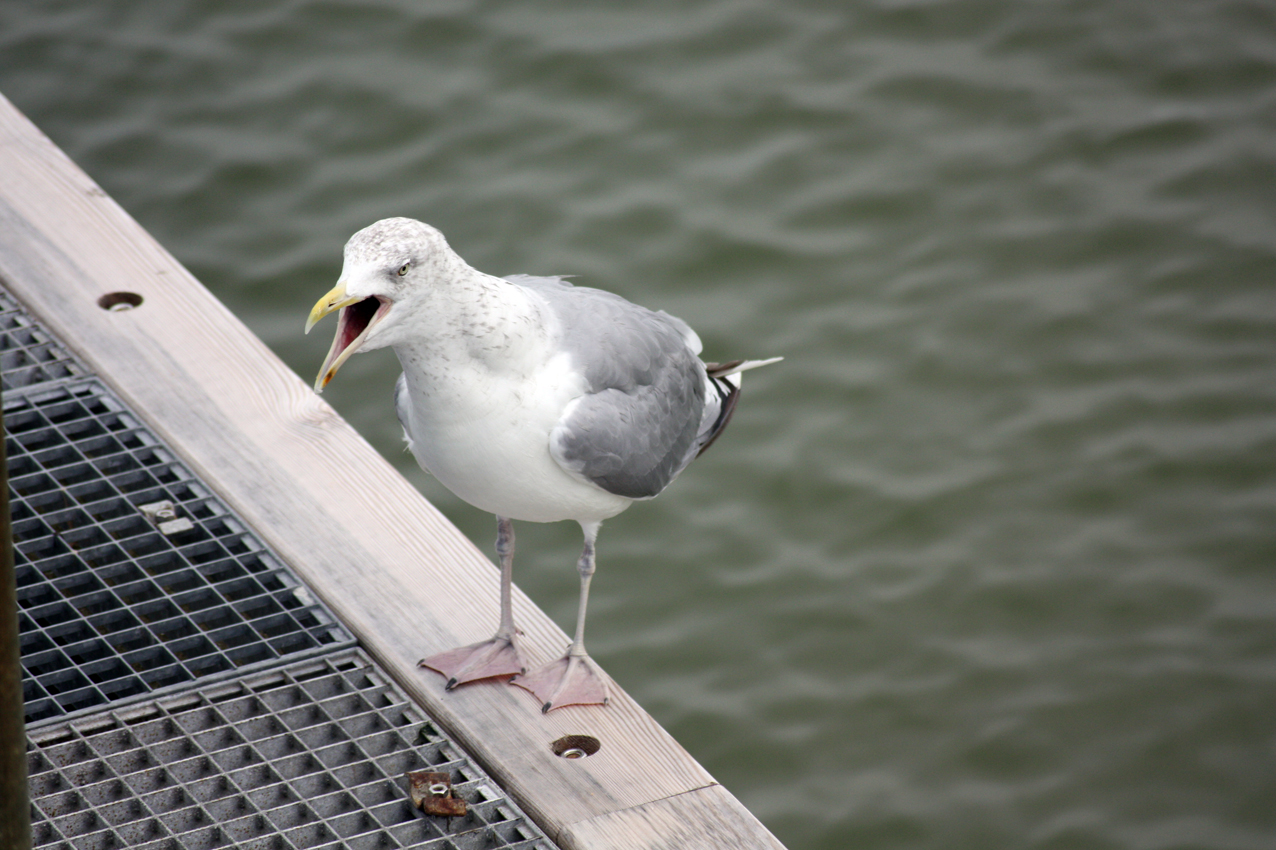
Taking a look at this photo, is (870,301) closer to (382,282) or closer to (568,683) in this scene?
(568,683)

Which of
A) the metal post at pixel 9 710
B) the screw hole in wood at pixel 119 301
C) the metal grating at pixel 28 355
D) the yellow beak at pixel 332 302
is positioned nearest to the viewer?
the metal post at pixel 9 710

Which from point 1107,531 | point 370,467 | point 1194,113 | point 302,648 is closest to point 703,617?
point 1107,531

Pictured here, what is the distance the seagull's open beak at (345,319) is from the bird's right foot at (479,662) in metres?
0.60

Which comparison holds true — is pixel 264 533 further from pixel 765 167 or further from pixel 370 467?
pixel 765 167

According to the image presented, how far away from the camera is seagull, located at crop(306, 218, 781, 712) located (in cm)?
214

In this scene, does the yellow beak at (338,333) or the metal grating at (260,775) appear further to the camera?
the metal grating at (260,775)

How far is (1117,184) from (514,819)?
14.4 ft

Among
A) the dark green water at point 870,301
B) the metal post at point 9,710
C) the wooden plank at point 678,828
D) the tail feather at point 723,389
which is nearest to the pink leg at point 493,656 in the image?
the wooden plank at point 678,828

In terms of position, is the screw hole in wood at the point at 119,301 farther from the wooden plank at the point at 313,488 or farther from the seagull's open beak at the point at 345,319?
the seagull's open beak at the point at 345,319

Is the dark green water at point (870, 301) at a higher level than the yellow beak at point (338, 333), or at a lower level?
lower

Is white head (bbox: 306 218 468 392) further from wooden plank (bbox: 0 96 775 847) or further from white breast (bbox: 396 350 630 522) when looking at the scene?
wooden plank (bbox: 0 96 775 847)

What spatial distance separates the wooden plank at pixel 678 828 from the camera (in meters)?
2.28

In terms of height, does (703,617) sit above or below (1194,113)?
below

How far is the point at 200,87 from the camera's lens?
6270mm
